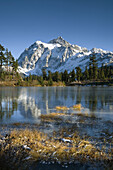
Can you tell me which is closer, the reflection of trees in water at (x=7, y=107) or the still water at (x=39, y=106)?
the still water at (x=39, y=106)

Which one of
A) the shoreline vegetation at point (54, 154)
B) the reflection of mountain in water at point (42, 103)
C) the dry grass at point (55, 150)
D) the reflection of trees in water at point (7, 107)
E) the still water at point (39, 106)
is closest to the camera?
the shoreline vegetation at point (54, 154)

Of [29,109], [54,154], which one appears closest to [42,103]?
[29,109]

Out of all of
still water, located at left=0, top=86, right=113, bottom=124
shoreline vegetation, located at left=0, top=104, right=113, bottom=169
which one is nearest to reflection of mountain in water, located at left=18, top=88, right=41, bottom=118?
still water, located at left=0, top=86, right=113, bottom=124

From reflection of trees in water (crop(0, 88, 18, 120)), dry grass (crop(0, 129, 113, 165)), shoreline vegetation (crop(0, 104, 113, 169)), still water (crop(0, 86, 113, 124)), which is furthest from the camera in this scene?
reflection of trees in water (crop(0, 88, 18, 120))

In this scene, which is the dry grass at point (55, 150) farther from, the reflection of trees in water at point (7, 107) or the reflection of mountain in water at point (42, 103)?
the reflection of trees in water at point (7, 107)

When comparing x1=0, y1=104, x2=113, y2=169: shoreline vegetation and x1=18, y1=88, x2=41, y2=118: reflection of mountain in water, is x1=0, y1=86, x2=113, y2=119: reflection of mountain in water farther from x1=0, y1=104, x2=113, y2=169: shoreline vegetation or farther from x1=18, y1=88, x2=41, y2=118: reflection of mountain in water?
x1=0, y1=104, x2=113, y2=169: shoreline vegetation

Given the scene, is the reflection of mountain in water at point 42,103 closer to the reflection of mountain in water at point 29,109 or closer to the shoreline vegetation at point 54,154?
the reflection of mountain in water at point 29,109

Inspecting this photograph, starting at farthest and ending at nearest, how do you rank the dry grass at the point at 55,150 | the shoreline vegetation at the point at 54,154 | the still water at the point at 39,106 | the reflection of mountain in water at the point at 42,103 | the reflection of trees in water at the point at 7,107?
the reflection of mountain in water at the point at 42,103
the reflection of trees in water at the point at 7,107
the still water at the point at 39,106
the dry grass at the point at 55,150
the shoreline vegetation at the point at 54,154

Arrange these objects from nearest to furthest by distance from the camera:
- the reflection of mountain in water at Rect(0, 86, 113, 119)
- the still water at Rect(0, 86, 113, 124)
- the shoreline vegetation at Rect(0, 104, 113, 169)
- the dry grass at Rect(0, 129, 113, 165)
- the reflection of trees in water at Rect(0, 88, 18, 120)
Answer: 1. the shoreline vegetation at Rect(0, 104, 113, 169)
2. the dry grass at Rect(0, 129, 113, 165)
3. the still water at Rect(0, 86, 113, 124)
4. the reflection of trees in water at Rect(0, 88, 18, 120)
5. the reflection of mountain in water at Rect(0, 86, 113, 119)

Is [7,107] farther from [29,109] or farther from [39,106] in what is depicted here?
[39,106]

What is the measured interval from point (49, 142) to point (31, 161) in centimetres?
180

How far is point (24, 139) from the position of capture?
766 centimetres

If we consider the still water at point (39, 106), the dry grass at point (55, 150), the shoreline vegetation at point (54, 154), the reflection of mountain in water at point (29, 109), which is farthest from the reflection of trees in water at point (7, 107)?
the shoreline vegetation at point (54, 154)

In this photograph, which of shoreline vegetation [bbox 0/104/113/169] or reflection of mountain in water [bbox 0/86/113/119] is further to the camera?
reflection of mountain in water [bbox 0/86/113/119]
